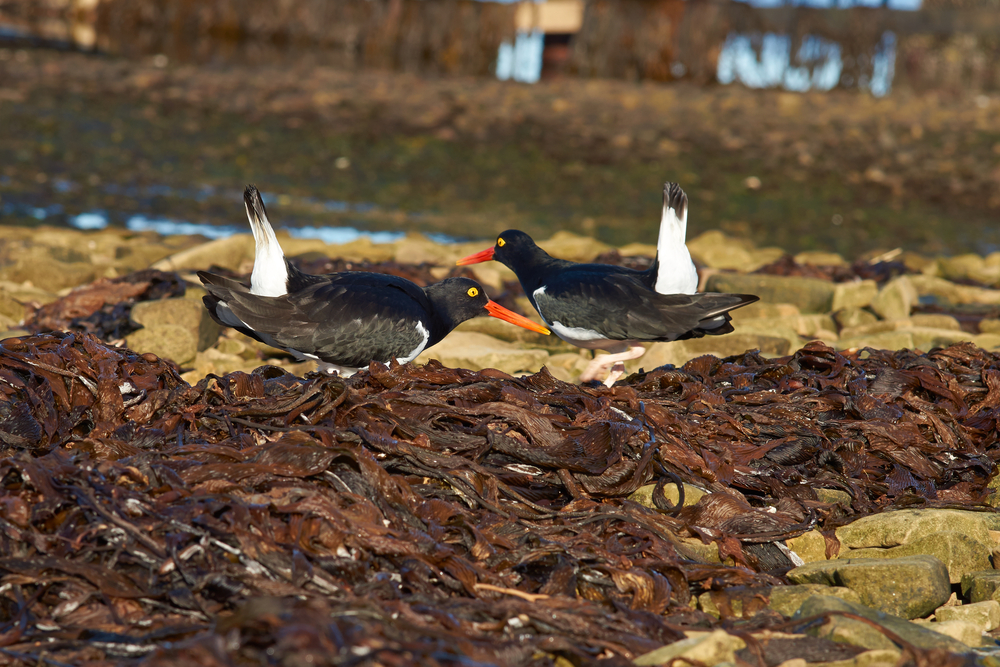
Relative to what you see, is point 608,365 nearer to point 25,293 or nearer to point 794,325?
point 794,325

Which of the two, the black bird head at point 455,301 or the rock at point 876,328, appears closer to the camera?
the black bird head at point 455,301

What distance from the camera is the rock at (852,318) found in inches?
250

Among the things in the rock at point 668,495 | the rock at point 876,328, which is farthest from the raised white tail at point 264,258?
the rock at point 876,328

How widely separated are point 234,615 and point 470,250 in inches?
248

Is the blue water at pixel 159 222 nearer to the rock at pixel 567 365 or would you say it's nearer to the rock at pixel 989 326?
the rock at pixel 567 365

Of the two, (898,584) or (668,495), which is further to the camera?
(668,495)

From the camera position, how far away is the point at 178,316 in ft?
17.5

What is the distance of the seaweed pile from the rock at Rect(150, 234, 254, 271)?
3342 mm

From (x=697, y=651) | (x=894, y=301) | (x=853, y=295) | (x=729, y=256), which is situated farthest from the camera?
(x=729, y=256)

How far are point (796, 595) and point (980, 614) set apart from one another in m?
0.57

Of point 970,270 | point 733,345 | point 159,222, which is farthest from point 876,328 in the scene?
point 159,222

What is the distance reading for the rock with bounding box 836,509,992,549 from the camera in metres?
3.22

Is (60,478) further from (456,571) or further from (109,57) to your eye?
(109,57)

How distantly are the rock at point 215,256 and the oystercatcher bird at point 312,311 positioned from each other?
304cm
